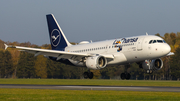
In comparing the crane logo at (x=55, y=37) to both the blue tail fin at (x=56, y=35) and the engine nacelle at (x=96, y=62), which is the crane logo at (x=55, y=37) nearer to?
the blue tail fin at (x=56, y=35)

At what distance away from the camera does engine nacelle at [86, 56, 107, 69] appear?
4728 cm

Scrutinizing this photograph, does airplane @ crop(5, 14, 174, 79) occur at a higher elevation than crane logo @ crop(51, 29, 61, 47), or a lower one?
lower

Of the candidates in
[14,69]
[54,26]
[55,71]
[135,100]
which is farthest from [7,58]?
[135,100]

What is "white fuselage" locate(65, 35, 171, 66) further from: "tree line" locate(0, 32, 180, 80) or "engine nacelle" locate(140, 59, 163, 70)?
"tree line" locate(0, 32, 180, 80)

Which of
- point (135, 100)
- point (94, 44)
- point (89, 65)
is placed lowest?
point (135, 100)

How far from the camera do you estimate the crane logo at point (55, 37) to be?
203 feet

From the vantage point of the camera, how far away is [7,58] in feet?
481

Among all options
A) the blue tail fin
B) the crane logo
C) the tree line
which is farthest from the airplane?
the tree line

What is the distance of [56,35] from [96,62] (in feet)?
57.8

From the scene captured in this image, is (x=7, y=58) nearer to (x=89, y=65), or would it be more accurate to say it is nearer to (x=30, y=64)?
(x=30, y=64)

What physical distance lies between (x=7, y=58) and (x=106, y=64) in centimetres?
10615

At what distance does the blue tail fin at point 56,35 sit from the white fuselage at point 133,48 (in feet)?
36.3

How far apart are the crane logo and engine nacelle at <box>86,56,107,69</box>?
14557 millimetres

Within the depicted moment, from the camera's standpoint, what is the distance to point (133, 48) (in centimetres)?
4628
